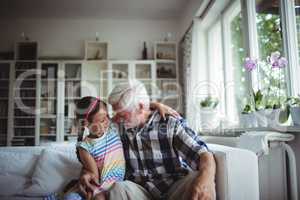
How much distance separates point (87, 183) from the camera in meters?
1.47

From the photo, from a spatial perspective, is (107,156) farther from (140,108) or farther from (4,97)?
(4,97)

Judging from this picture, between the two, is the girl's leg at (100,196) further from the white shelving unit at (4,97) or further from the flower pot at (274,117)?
the white shelving unit at (4,97)

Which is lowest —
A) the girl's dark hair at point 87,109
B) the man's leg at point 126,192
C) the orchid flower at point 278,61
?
the man's leg at point 126,192

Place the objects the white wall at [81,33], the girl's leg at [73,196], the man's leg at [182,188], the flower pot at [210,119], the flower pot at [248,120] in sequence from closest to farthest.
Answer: the man's leg at [182,188] < the girl's leg at [73,196] < the flower pot at [248,120] < the flower pot at [210,119] < the white wall at [81,33]

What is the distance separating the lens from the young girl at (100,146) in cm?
151

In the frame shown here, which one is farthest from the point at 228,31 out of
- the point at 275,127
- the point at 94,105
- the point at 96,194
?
the point at 96,194

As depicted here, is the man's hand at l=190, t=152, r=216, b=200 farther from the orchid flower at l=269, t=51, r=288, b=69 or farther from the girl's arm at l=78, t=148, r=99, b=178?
the orchid flower at l=269, t=51, r=288, b=69

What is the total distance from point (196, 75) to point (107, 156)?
2.49 metres

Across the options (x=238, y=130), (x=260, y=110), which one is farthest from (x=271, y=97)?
(x=238, y=130)

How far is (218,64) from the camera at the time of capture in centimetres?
379

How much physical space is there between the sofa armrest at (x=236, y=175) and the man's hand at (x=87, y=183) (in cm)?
59

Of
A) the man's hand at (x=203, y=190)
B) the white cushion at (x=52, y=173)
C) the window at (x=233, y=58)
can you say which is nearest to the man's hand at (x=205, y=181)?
the man's hand at (x=203, y=190)

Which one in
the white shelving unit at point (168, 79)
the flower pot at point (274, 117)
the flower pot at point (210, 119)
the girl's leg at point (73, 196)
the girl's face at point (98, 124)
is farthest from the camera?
the white shelving unit at point (168, 79)

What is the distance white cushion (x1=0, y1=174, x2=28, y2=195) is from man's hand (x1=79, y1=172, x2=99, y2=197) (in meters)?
0.68
